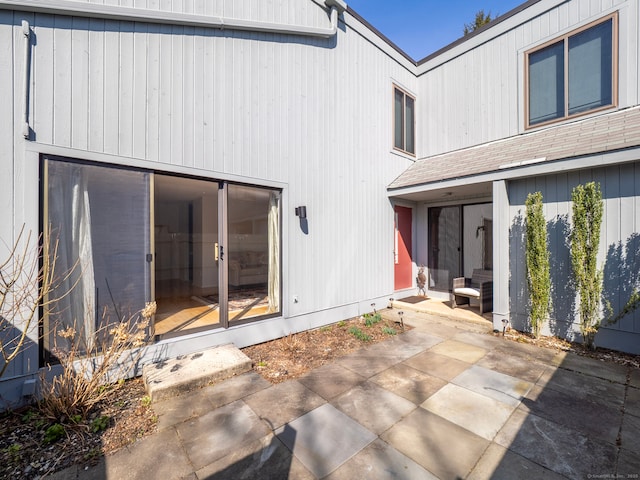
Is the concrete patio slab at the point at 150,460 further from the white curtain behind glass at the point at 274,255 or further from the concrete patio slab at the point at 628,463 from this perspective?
the concrete patio slab at the point at 628,463

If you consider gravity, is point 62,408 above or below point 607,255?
below

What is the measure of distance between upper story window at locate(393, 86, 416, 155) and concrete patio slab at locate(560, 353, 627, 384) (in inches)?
213

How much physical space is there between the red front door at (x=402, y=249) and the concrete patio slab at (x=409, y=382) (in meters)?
3.73

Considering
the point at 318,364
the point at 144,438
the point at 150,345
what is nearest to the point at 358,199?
the point at 318,364

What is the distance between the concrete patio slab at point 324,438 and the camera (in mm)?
2084

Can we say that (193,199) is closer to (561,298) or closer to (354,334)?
(354,334)

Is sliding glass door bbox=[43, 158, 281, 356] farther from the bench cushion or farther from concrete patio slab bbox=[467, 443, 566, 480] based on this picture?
the bench cushion

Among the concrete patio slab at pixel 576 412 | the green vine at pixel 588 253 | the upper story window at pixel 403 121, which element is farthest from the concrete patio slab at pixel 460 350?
the upper story window at pixel 403 121

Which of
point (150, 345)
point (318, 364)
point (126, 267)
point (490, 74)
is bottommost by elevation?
point (318, 364)

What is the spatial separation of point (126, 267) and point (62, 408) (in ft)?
4.83

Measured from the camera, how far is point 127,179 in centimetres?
341

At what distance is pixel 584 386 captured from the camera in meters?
3.08

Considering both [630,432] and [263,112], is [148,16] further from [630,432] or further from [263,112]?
[630,432]

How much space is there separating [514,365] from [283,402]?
116 inches
